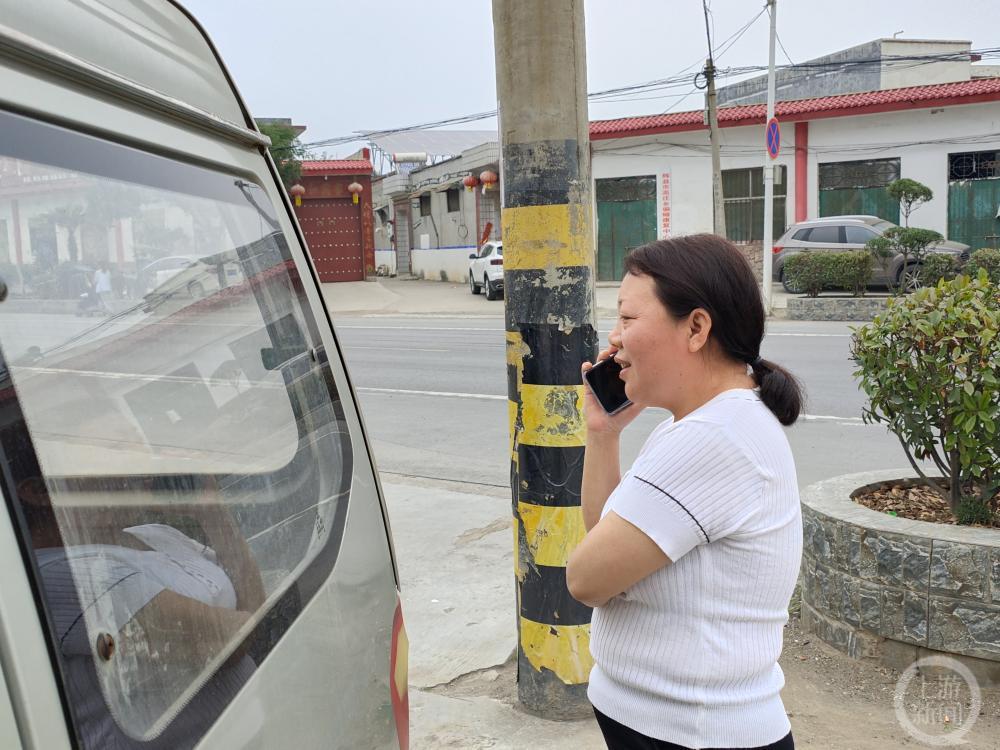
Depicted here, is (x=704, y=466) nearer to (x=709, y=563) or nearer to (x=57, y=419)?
(x=709, y=563)

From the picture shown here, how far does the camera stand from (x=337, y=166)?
34.8 m

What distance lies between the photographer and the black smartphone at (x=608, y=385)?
6.33 ft

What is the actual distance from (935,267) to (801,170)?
9086 mm

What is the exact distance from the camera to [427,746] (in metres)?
3.55

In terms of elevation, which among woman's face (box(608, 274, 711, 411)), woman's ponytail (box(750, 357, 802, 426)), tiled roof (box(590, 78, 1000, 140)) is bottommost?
woman's ponytail (box(750, 357, 802, 426))

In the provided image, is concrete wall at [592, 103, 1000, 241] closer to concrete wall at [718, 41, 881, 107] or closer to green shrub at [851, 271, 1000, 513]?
concrete wall at [718, 41, 881, 107]

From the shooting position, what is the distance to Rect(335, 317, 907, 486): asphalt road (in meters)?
7.71

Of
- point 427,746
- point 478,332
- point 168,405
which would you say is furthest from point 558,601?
point 478,332

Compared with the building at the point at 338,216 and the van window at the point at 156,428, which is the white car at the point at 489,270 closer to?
the building at the point at 338,216

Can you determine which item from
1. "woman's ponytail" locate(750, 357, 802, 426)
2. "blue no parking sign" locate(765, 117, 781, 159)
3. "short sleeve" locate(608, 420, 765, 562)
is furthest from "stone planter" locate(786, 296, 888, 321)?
"short sleeve" locate(608, 420, 765, 562)

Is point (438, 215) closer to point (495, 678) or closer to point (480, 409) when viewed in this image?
point (480, 409)

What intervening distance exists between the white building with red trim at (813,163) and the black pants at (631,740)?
2309 cm

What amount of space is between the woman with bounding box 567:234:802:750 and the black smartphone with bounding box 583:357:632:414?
79 millimetres

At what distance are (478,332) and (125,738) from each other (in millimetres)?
17446
